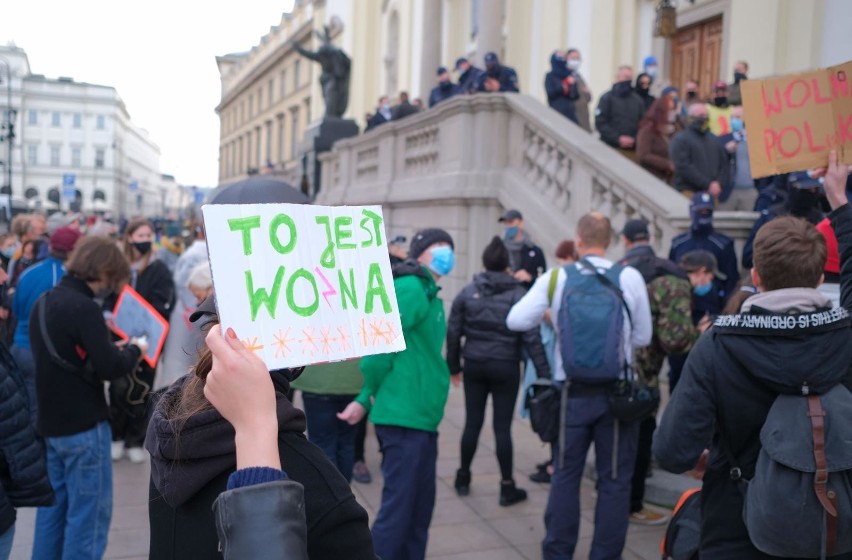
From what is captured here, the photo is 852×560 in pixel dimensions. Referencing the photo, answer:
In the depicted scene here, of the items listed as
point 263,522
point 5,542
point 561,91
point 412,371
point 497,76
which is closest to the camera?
point 263,522

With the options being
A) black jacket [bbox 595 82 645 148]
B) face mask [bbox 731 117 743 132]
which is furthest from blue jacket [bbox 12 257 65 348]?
face mask [bbox 731 117 743 132]

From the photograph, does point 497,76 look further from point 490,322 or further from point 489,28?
point 490,322

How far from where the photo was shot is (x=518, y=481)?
6.00 m

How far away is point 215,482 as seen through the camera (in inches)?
58.1

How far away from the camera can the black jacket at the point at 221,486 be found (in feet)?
4.64

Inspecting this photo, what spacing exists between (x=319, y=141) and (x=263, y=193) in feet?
59.2

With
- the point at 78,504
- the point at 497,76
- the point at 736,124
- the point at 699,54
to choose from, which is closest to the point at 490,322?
the point at 78,504

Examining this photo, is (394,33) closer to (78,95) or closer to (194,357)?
(194,357)

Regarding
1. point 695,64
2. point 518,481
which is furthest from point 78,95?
point 518,481

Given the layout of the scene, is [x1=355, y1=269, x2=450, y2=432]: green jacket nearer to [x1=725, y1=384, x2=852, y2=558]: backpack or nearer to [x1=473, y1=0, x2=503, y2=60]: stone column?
[x1=725, y1=384, x2=852, y2=558]: backpack

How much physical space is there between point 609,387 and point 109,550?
304 centimetres

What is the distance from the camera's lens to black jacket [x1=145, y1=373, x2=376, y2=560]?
1.41 metres

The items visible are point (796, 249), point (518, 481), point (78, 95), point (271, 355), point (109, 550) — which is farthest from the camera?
point (78, 95)

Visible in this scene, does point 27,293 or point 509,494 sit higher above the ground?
point 27,293
